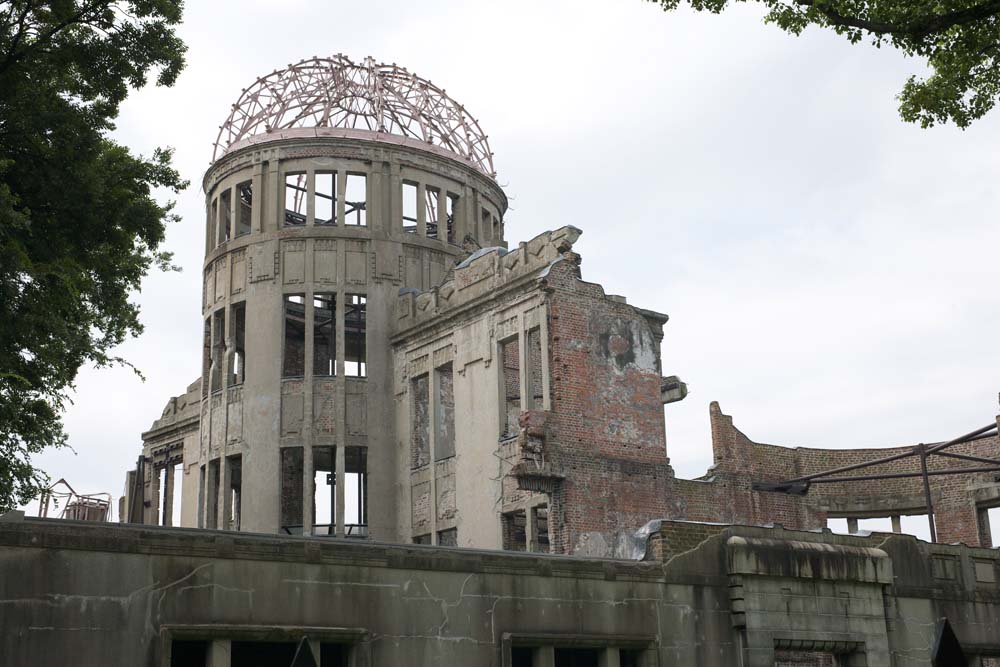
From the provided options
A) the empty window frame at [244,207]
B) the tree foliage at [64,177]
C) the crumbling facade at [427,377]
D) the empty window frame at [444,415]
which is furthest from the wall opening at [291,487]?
the tree foliage at [64,177]

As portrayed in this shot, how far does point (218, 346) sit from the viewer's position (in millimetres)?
35688

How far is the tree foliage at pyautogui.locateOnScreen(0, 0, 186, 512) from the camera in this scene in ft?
55.1

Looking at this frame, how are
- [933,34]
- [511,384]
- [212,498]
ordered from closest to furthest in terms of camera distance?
1. [933,34]
2. [511,384]
3. [212,498]

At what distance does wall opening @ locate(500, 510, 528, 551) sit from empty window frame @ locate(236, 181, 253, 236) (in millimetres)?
12357

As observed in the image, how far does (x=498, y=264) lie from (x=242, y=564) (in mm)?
18021

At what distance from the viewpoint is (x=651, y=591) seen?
1700 centimetres

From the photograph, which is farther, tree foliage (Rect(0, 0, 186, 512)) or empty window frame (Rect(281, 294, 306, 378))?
empty window frame (Rect(281, 294, 306, 378))

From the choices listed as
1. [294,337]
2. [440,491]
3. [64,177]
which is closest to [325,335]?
[294,337]

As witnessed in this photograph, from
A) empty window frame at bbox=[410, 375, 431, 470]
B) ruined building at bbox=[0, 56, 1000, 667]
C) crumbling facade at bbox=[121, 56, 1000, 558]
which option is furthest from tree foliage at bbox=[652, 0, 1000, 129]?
empty window frame at bbox=[410, 375, 431, 470]

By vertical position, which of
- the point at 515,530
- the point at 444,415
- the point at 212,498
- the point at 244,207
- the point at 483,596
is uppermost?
the point at 244,207

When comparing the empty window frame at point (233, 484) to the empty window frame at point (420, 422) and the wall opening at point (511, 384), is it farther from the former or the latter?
the wall opening at point (511, 384)

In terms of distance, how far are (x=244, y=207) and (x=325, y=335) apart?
185 inches

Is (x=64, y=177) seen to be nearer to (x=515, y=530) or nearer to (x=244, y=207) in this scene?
(x=515, y=530)

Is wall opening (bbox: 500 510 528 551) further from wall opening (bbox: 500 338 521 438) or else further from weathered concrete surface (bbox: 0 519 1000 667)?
weathered concrete surface (bbox: 0 519 1000 667)
